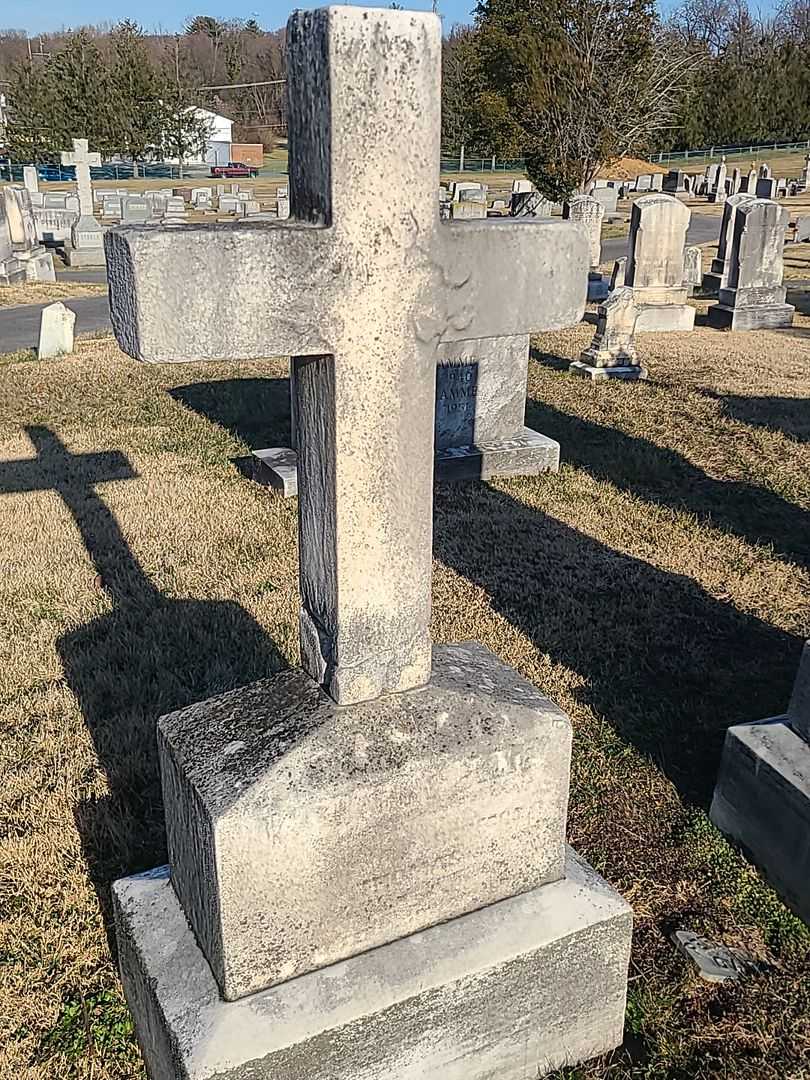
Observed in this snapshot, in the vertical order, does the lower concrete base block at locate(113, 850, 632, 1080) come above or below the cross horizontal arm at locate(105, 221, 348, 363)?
below

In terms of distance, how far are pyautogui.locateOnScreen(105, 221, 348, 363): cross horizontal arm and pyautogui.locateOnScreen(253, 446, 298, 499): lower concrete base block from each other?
4355mm

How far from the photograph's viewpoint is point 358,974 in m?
2.00

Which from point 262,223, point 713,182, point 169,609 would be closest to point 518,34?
point 713,182

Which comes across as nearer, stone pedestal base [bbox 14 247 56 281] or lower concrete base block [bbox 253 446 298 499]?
lower concrete base block [bbox 253 446 298 499]

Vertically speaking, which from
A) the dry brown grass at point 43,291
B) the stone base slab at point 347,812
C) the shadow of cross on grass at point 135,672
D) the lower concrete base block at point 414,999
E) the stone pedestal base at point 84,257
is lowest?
the dry brown grass at point 43,291

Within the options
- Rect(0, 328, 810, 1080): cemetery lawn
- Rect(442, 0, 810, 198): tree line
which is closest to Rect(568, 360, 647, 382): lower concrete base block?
Rect(0, 328, 810, 1080): cemetery lawn

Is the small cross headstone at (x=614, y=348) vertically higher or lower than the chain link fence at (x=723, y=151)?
lower

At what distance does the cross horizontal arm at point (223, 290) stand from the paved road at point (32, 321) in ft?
35.2

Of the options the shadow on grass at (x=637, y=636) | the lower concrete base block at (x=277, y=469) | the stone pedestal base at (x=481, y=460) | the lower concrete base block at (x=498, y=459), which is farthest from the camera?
the lower concrete base block at (x=498, y=459)

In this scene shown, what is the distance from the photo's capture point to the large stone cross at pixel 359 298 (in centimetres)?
159

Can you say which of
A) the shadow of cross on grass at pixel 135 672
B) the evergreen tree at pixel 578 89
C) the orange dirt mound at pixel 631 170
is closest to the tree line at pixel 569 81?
the evergreen tree at pixel 578 89

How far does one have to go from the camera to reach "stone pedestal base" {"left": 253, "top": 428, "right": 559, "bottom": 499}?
6.47 metres

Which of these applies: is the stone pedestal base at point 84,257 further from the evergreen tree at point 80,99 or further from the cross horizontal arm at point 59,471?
the evergreen tree at point 80,99

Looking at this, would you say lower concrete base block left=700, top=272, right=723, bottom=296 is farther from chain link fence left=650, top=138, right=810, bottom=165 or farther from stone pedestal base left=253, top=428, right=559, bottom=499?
chain link fence left=650, top=138, right=810, bottom=165
